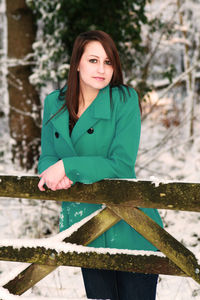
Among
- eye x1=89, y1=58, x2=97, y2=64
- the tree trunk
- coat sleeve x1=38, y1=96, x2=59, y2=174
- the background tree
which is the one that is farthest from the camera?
the tree trunk

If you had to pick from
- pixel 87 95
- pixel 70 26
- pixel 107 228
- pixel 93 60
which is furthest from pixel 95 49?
pixel 70 26

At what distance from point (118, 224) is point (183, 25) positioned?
6769mm

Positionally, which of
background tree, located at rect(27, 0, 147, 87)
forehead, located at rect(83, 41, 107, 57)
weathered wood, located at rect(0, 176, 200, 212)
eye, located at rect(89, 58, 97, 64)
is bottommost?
weathered wood, located at rect(0, 176, 200, 212)

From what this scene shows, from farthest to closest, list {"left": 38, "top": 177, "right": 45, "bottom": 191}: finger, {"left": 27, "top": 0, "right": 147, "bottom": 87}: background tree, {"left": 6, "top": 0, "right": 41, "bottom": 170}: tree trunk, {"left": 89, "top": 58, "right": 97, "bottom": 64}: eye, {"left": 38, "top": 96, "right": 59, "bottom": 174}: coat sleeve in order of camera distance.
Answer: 1. {"left": 6, "top": 0, "right": 41, "bottom": 170}: tree trunk
2. {"left": 27, "top": 0, "right": 147, "bottom": 87}: background tree
3. {"left": 38, "top": 96, "right": 59, "bottom": 174}: coat sleeve
4. {"left": 89, "top": 58, "right": 97, "bottom": 64}: eye
5. {"left": 38, "top": 177, "right": 45, "bottom": 191}: finger

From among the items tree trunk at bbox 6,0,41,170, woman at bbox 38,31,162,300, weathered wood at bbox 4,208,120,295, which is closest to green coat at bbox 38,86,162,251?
woman at bbox 38,31,162,300

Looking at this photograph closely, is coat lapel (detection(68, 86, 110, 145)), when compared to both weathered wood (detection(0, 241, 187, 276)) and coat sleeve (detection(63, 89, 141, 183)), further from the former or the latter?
weathered wood (detection(0, 241, 187, 276))

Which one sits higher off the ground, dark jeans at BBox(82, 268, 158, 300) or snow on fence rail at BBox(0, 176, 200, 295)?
snow on fence rail at BBox(0, 176, 200, 295)

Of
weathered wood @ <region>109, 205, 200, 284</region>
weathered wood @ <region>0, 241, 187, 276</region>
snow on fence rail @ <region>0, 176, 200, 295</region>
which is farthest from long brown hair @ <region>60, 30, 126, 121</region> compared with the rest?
weathered wood @ <region>0, 241, 187, 276</region>

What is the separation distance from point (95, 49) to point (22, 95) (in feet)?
13.6

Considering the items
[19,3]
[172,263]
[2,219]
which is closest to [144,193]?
[172,263]

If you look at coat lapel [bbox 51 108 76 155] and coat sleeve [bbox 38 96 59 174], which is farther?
coat sleeve [bbox 38 96 59 174]

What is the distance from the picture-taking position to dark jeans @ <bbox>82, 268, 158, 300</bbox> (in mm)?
1812

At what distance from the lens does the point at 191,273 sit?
5.31 ft

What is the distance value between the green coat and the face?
0.08 m
